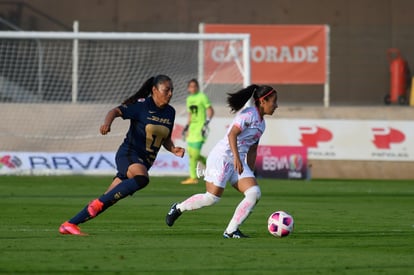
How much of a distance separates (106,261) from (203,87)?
18.4 meters

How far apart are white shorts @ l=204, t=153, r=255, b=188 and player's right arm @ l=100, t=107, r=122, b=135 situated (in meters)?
1.25

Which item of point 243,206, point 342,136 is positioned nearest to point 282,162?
point 342,136

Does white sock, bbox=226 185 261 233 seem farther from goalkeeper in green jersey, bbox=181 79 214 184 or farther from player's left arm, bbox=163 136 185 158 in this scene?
goalkeeper in green jersey, bbox=181 79 214 184

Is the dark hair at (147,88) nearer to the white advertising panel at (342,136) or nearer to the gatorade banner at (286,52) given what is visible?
the white advertising panel at (342,136)

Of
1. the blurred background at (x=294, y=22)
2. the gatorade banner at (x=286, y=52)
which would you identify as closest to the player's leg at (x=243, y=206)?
the gatorade banner at (x=286, y=52)

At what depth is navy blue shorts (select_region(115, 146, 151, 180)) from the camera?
12.9m

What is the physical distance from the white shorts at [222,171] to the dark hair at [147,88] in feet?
3.75

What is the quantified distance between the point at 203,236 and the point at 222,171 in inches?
33.0

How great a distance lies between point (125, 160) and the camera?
12.9m

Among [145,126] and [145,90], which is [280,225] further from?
[145,90]

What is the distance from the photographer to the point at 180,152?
1294 cm

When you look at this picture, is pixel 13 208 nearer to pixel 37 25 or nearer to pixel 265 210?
pixel 265 210

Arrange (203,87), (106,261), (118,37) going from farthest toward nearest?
1. (203,87)
2. (118,37)
3. (106,261)

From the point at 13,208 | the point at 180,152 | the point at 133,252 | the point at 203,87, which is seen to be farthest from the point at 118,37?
the point at 133,252
